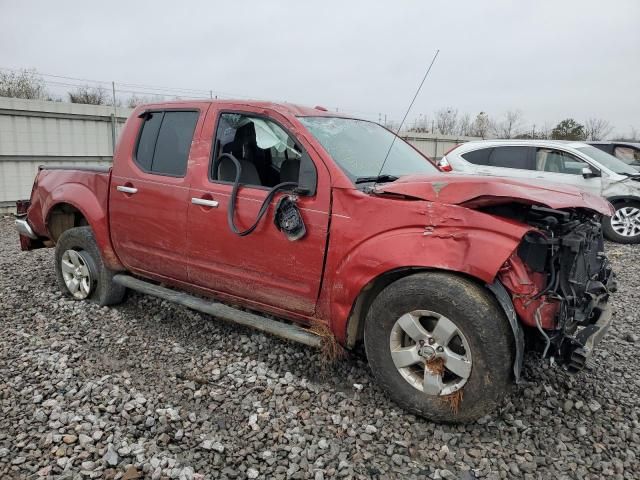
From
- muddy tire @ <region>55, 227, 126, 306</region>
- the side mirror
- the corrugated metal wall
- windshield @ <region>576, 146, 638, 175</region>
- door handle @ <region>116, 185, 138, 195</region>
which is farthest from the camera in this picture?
the corrugated metal wall

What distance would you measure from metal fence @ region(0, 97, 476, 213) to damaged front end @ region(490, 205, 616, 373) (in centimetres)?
855

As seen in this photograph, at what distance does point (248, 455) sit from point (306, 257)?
1.20m

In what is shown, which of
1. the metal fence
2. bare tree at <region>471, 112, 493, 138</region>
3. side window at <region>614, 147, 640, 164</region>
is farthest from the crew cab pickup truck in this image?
bare tree at <region>471, 112, 493, 138</region>

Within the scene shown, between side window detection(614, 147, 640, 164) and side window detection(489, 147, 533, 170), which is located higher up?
side window detection(614, 147, 640, 164)

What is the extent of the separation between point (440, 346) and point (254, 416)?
3.85ft

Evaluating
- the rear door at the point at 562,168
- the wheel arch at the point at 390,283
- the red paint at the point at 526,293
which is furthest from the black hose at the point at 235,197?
the rear door at the point at 562,168

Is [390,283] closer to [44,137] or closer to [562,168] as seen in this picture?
[562,168]

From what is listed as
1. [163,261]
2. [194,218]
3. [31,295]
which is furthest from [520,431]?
[31,295]

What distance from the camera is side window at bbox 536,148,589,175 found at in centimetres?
840

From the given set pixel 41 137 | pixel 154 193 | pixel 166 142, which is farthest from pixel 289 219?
pixel 41 137

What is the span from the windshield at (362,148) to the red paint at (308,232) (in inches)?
5.7

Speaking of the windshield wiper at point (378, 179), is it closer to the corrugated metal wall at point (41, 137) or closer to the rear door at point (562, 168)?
the rear door at point (562, 168)

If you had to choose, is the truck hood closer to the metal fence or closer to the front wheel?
the front wheel

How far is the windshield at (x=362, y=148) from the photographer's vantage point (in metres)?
3.30
